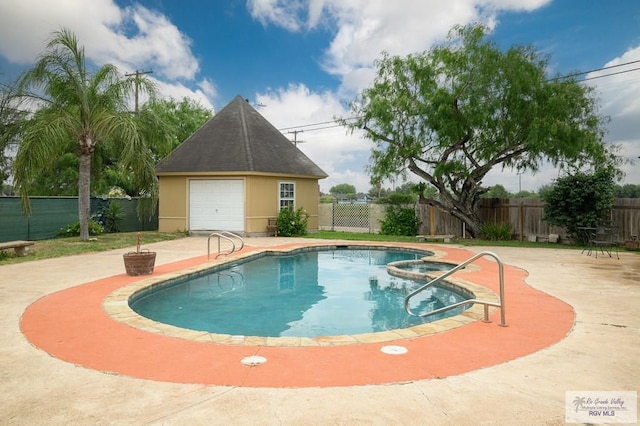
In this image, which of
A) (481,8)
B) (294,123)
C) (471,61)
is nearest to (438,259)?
(471,61)

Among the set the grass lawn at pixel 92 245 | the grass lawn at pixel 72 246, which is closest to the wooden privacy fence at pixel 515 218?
the grass lawn at pixel 92 245

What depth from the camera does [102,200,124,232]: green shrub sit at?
18.8 metres

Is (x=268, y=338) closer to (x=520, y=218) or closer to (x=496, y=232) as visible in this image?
(x=496, y=232)

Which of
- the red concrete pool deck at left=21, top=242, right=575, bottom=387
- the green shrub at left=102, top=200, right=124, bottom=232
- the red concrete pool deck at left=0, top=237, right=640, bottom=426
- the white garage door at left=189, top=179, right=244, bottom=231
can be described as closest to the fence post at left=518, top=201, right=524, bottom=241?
the white garage door at left=189, top=179, right=244, bottom=231

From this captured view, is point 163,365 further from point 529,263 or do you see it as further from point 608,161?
point 608,161

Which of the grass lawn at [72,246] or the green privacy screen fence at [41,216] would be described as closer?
the grass lawn at [72,246]

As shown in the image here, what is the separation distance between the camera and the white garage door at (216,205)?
58.0ft

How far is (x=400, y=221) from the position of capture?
19.2 m

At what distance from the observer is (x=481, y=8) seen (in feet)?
49.9

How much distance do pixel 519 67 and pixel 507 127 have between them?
2062 mm
